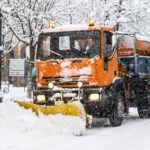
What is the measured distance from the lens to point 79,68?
1395cm

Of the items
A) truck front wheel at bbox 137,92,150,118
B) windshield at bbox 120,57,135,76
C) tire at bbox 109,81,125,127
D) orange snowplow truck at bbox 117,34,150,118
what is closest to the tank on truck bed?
orange snowplow truck at bbox 117,34,150,118

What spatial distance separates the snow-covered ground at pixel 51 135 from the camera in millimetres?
10438

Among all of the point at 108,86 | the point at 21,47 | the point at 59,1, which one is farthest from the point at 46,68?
the point at 21,47

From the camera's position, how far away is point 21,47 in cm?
6588

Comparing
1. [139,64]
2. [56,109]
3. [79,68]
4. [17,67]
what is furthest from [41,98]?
[17,67]

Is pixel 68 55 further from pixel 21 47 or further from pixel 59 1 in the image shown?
pixel 21 47

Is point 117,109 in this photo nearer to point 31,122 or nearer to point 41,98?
point 41,98

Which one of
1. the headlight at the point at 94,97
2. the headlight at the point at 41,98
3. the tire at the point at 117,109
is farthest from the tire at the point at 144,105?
the headlight at the point at 41,98

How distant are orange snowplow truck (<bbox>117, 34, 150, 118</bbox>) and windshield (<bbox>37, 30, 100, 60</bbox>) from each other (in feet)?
7.83

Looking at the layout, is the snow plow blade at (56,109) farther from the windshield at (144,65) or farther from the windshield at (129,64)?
the windshield at (144,65)

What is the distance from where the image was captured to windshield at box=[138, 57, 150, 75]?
55.5ft

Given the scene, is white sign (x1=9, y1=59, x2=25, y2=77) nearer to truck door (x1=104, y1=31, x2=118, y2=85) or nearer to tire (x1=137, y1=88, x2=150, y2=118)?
tire (x1=137, y1=88, x2=150, y2=118)

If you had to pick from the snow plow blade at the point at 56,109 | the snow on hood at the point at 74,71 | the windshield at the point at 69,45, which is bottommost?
the snow plow blade at the point at 56,109

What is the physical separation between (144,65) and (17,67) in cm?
1010
